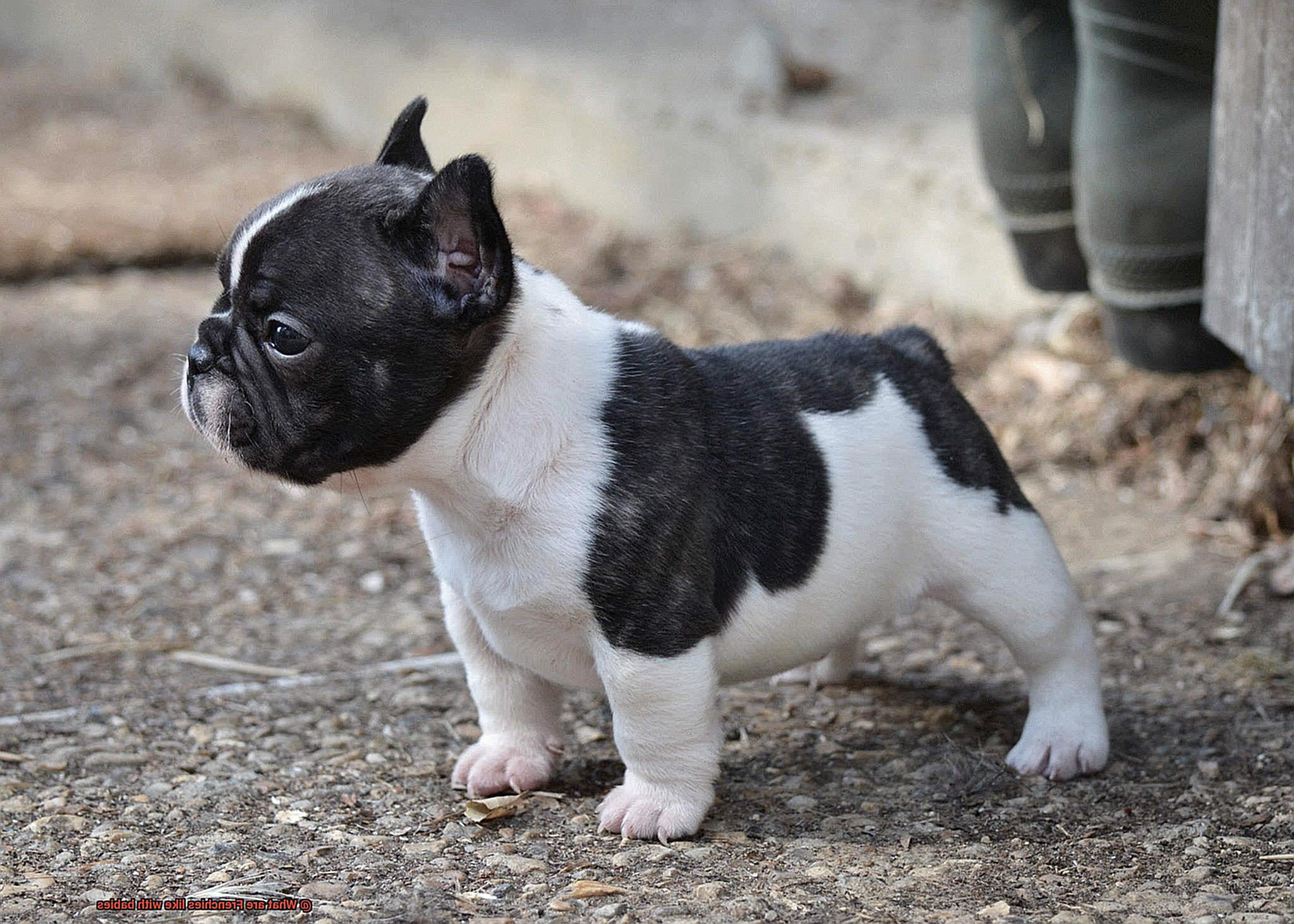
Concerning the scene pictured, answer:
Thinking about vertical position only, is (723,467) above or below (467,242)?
below

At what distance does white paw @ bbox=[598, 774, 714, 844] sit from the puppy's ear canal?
95 centimetres

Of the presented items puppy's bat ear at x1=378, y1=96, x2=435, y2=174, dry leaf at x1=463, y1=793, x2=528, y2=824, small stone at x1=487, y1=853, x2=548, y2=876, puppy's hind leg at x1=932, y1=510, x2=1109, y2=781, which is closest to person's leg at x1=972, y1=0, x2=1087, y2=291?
puppy's hind leg at x1=932, y1=510, x2=1109, y2=781

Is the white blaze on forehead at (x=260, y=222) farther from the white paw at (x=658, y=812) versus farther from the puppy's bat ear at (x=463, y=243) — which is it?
the white paw at (x=658, y=812)

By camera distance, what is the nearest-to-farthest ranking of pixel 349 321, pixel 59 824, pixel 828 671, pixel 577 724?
pixel 349 321, pixel 59 824, pixel 577 724, pixel 828 671

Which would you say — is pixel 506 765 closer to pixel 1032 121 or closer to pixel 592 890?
pixel 592 890

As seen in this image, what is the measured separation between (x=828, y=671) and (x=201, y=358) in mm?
1688

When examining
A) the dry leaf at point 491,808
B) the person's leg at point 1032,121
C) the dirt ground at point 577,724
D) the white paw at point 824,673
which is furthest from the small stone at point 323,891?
the person's leg at point 1032,121

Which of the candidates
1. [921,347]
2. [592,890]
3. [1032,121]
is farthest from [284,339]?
[1032,121]

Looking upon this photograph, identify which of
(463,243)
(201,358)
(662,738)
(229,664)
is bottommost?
(229,664)

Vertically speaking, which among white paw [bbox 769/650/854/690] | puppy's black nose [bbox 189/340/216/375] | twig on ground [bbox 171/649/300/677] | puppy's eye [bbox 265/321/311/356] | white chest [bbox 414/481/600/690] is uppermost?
puppy's eye [bbox 265/321/311/356]

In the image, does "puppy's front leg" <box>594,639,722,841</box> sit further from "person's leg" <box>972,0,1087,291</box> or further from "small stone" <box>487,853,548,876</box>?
"person's leg" <box>972,0,1087,291</box>

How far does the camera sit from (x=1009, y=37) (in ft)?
16.8

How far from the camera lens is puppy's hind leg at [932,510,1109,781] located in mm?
3117

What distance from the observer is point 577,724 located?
352cm
